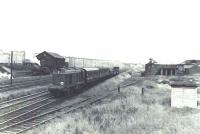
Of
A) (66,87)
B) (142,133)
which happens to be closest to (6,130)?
(142,133)

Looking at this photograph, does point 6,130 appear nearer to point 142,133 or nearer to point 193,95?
point 142,133

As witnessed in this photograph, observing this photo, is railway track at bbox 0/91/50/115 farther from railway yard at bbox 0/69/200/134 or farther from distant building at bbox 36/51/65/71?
distant building at bbox 36/51/65/71

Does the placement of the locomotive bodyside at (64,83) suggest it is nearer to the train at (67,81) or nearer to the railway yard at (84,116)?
the train at (67,81)

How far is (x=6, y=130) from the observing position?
1641cm

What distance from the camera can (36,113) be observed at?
2067 centimetres

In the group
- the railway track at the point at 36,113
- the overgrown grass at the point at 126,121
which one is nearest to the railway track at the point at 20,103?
the railway track at the point at 36,113

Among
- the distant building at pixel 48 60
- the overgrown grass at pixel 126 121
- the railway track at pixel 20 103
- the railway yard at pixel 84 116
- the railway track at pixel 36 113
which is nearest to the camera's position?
the overgrown grass at pixel 126 121

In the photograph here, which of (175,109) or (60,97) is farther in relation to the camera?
(60,97)

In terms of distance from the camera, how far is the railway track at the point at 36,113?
56.1 feet

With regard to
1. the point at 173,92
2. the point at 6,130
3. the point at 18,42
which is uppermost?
the point at 18,42

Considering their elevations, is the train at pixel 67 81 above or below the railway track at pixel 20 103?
above

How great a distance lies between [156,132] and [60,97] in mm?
13513

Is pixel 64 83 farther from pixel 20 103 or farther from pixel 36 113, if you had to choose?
pixel 36 113

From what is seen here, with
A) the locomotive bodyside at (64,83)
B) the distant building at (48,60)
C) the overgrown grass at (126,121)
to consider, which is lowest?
the overgrown grass at (126,121)
